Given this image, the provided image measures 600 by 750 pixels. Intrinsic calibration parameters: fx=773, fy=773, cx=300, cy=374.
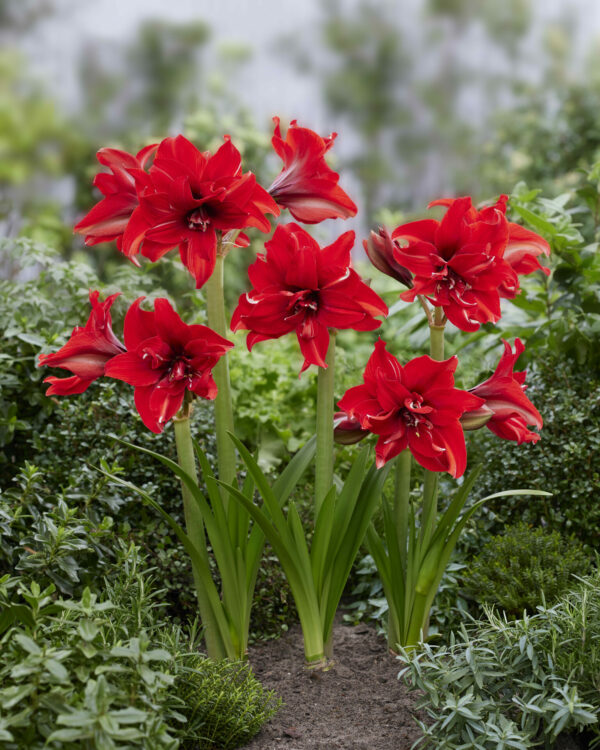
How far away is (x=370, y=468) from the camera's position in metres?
1.72

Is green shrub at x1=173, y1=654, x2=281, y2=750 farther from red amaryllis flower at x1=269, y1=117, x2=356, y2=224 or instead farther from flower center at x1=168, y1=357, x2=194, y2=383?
red amaryllis flower at x1=269, y1=117, x2=356, y2=224

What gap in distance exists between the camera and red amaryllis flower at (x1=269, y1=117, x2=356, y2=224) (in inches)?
60.2

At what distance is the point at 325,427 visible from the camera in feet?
5.32

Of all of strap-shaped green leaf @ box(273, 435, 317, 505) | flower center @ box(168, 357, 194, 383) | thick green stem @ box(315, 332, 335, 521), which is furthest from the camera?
strap-shaped green leaf @ box(273, 435, 317, 505)

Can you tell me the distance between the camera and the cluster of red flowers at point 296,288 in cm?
142

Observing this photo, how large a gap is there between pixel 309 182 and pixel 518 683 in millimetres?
1026

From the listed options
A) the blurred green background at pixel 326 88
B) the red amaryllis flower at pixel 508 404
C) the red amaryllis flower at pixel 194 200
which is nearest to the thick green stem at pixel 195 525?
the red amaryllis flower at pixel 194 200

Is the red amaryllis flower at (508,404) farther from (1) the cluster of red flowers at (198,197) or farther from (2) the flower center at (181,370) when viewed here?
(2) the flower center at (181,370)

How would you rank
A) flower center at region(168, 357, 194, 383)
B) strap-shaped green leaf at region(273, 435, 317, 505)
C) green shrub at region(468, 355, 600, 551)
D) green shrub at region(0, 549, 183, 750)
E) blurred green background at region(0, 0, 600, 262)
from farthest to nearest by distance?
blurred green background at region(0, 0, 600, 262)
green shrub at region(468, 355, 600, 551)
strap-shaped green leaf at region(273, 435, 317, 505)
flower center at region(168, 357, 194, 383)
green shrub at region(0, 549, 183, 750)

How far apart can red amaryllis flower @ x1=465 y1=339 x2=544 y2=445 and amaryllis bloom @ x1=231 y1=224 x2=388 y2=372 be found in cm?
29

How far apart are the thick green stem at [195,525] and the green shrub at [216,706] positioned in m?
0.15

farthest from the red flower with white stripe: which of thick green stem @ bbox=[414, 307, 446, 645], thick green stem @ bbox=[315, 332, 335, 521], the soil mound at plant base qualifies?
the soil mound at plant base

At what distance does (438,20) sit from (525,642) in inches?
303

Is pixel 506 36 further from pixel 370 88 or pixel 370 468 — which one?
pixel 370 468
